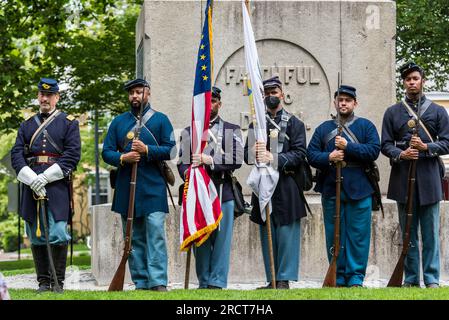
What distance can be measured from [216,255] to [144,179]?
1057mm

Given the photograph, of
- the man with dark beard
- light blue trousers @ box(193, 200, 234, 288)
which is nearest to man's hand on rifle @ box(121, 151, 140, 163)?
the man with dark beard

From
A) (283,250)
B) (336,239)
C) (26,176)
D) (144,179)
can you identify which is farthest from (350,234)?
(26,176)

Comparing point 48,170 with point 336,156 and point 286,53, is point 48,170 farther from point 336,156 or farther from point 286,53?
point 286,53

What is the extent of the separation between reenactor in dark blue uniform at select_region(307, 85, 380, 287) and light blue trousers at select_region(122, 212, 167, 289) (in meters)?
1.67

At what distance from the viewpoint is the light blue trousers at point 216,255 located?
34.1 feet

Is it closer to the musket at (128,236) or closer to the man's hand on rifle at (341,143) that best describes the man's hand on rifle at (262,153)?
the man's hand on rifle at (341,143)

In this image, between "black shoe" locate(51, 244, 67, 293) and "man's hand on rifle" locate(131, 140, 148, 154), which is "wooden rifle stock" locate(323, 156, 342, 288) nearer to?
"man's hand on rifle" locate(131, 140, 148, 154)

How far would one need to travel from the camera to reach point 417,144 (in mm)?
10164

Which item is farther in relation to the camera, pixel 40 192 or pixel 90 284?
pixel 90 284

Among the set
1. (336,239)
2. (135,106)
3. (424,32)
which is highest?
(424,32)

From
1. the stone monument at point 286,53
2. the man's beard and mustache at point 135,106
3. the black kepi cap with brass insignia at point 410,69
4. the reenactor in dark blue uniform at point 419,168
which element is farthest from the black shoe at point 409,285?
the man's beard and mustache at point 135,106

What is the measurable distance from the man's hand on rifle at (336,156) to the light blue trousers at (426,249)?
88cm
